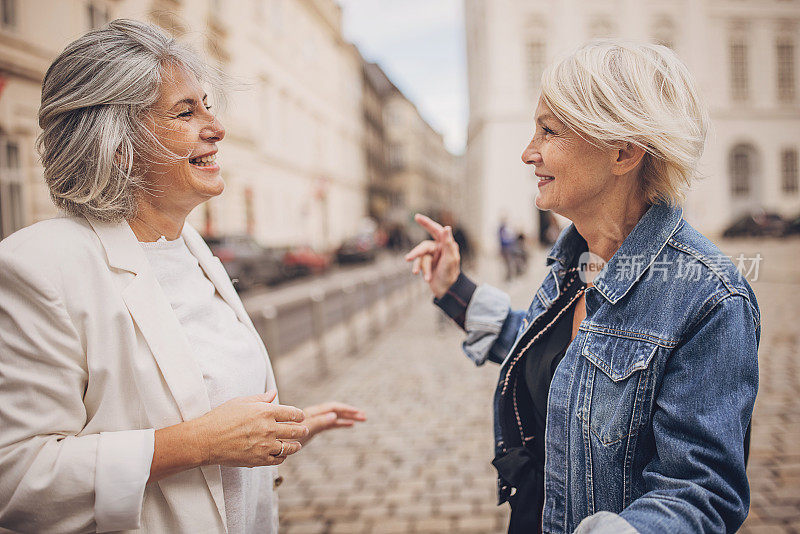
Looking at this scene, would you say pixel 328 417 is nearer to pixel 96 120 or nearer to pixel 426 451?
pixel 96 120

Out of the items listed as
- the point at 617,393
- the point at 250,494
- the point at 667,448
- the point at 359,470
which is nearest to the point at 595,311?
the point at 617,393

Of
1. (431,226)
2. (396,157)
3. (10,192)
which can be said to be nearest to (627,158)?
(431,226)

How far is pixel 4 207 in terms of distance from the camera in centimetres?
557

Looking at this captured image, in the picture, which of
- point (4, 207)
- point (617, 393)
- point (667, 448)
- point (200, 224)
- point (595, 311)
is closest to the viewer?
point (667, 448)

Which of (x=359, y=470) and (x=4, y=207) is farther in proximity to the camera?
(x=4, y=207)

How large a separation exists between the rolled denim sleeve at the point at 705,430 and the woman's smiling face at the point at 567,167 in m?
0.44

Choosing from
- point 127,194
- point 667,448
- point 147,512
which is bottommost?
point 147,512

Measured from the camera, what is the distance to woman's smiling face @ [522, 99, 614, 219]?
137 centimetres

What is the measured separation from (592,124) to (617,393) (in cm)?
63

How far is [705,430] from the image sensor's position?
41.1 inches

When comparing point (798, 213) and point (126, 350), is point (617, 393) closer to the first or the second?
point (126, 350)

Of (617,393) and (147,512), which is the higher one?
(617,393)

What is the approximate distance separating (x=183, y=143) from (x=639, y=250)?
1.20 meters

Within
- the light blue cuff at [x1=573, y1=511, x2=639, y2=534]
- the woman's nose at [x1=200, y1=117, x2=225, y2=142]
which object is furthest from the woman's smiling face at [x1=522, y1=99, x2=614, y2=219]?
Result: the woman's nose at [x1=200, y1=117, x2=225, y2=142]
